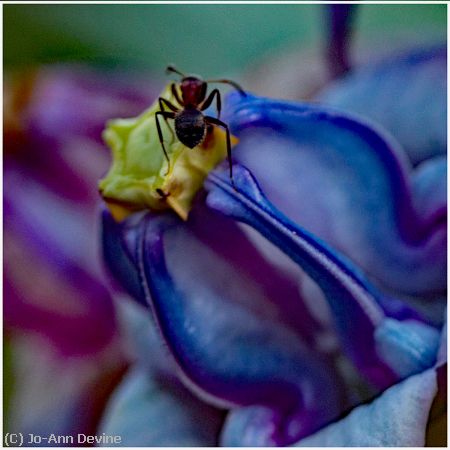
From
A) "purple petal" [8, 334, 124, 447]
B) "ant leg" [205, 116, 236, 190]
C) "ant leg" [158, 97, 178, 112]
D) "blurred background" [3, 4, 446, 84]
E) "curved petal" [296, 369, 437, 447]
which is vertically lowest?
"purple petal" [8, 334, 124, 447]

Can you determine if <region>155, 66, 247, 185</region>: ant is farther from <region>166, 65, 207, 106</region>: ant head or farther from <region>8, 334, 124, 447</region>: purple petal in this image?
<region>8, 334, 124, 447</region>: purple petal

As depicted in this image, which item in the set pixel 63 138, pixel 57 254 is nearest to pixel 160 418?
pixel 57 254

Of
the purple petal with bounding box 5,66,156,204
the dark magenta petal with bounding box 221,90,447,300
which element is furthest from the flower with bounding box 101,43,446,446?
the purple petal with bounding box 5,66,156,204

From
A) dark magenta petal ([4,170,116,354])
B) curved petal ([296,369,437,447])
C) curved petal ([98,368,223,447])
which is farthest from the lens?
dark magenta petal ([4,170,116,354])

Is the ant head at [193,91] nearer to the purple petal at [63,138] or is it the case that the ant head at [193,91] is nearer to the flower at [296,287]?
the flower at [296,287]

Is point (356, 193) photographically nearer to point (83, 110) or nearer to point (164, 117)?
point (164, 117)

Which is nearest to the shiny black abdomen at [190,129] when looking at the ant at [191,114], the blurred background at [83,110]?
the ant at [191,114]
